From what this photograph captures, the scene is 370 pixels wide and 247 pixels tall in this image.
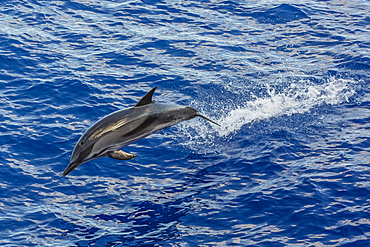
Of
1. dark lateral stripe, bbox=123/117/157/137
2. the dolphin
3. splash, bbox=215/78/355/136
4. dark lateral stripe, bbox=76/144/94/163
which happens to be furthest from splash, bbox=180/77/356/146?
dark lateral stripe, bbox=76/144/94/163

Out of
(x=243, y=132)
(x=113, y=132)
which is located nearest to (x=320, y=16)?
(x=243, y=132)

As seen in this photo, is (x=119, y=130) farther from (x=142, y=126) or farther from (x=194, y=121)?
(x=194, y=121)

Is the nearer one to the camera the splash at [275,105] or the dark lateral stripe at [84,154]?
the dark lateral stripe at [84,154]

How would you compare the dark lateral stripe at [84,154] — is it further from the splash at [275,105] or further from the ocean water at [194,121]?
the splash at [275,105]

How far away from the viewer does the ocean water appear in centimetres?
1259

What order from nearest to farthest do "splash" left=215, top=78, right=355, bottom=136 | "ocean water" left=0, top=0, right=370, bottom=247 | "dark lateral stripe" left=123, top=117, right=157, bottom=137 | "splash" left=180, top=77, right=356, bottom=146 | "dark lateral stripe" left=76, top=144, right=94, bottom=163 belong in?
"dark lateral stripe" left=76, top=144, right=94, bottom=163, "dark lateral stripe" left=123, top=117, right=157, bottom=137, "ocean water" left=0, top=0, right=370, bottom=247, "splash" left=180, top=77, right=356, bottom=146, "splash" left=215, top=78, right=355, bottom=136

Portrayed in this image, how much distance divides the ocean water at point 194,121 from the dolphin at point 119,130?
2.58 m

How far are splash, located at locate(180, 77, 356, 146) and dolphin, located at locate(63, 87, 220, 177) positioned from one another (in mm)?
4911

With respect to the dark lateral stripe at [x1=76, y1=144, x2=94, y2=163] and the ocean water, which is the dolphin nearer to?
the dark lateral stripe at [x1=76, y1=144, x2=94, y2=163]

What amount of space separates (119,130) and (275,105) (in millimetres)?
8801

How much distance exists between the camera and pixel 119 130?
10.6 m

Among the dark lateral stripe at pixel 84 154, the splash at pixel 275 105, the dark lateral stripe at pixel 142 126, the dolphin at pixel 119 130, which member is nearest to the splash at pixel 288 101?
the splash at pixel 275 105

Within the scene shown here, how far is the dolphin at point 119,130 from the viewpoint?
33.8ft

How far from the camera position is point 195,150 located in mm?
15883
